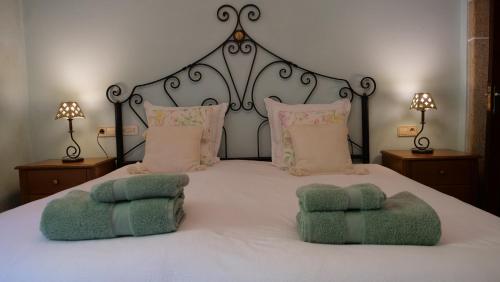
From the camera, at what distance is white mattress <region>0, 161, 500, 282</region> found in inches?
34.8

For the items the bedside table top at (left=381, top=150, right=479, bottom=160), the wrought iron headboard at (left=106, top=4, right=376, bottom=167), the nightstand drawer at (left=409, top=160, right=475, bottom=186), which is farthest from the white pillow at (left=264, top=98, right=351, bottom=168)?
the nightstand drawer at (left=409, top=160, right=475, bottom=186)

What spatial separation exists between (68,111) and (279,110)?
1562 millimetres

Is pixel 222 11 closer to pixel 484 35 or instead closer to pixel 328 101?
pixel 328 101

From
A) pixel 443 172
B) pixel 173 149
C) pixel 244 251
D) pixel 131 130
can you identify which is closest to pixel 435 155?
pixel 443 172

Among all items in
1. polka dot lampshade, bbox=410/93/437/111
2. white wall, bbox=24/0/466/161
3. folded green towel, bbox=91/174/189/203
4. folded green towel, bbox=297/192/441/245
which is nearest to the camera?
folded green towel, bbox=297/192/441/245

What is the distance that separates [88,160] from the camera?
2643 millimetres

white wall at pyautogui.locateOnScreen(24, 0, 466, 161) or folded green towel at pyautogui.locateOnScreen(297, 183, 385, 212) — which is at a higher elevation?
white wall at pyautogui.locateOnScreen(24, 0, 466, 161)

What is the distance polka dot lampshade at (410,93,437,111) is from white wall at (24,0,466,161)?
0.16 metres

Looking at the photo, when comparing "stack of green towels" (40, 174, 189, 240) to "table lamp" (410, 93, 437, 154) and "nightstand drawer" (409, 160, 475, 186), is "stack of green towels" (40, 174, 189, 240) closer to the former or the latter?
"nightstand drawer" (409, 160, 475, 186)

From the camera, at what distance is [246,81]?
9.01ft

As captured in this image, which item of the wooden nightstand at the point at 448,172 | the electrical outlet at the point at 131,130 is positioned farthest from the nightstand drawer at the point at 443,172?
the electrical outlet at the point at 131,130

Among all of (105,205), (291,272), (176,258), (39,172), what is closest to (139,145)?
(39,172)

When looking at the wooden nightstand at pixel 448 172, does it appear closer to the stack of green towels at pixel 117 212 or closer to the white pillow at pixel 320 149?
the white pillow at pixel 320 149

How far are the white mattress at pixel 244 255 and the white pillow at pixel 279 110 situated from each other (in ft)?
3.70
